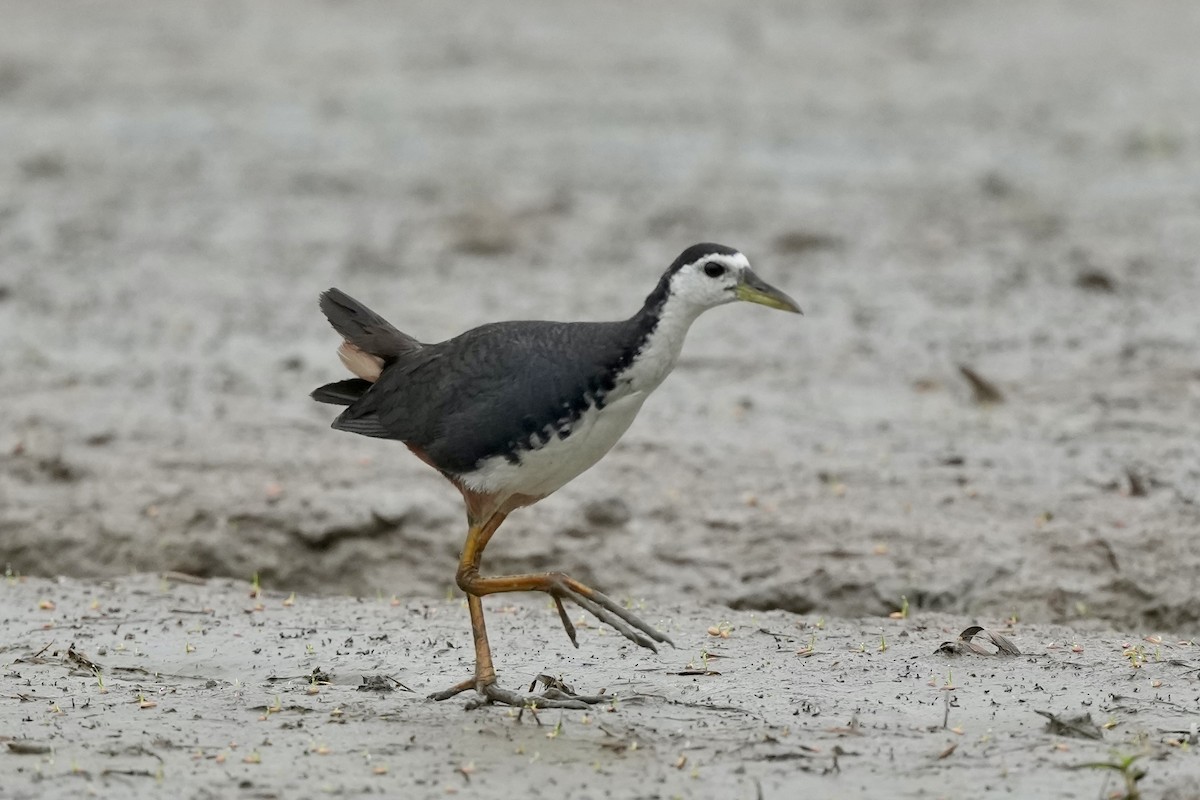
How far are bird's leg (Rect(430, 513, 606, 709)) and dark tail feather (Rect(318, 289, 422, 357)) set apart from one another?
0.74 m

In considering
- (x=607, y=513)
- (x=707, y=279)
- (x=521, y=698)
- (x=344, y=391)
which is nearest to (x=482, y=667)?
(x=521, y=698)

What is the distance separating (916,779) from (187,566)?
3.92m

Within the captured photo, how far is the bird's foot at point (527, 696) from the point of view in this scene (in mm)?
5254

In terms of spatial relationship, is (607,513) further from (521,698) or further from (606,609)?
(521,698)

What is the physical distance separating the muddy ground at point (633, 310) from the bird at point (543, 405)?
1.33 feet

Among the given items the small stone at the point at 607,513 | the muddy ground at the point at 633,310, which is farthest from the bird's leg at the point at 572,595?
the small stone at the point at 607,513

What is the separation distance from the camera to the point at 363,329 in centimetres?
604

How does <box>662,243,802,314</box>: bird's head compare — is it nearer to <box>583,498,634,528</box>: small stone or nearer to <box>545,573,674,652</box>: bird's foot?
<box>545,573,674,652</box>: bird's foot

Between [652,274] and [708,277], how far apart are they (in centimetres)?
679

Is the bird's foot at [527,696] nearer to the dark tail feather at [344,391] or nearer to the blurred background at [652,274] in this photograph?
the dark tail feather at [344,391]

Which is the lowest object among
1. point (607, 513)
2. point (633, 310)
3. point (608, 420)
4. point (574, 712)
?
point (574, 712)

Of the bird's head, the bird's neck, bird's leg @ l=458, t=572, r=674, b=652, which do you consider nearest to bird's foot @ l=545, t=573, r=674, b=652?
bird's leg @ l=458, t=572, r=674, b=652

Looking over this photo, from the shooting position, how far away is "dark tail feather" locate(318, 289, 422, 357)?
235 inches

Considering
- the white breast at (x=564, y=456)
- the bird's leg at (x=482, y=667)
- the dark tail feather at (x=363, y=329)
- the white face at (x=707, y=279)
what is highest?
the white face at (x=707, y=279)
